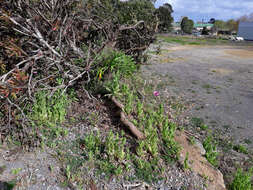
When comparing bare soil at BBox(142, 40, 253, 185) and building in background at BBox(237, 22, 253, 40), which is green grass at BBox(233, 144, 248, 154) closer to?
bare soil at BBox(142, 40, 253, 185)

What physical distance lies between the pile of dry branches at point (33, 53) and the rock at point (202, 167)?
184cm

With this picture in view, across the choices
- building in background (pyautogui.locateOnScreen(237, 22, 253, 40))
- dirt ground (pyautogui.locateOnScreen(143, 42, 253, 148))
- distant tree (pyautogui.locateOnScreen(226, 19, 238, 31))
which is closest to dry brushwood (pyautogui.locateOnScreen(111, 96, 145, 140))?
dirt ground (pyautogui.locateOnScreen(143, 42, 253, 148))

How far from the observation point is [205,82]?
22.2 ft

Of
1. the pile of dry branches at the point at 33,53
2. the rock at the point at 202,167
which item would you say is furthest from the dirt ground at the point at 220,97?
the pile of dry branches at the point at 33,53

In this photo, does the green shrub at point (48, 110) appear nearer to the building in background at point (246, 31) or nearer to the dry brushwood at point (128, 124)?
the dry brushwood at point (128, 124)

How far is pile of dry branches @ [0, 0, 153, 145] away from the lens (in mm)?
2721

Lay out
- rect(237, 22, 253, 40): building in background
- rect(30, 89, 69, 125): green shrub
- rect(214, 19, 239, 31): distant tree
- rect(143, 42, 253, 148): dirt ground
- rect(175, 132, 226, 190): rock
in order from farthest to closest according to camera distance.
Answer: rect(214, 19, 239, 31): distant tree < rect(237, 22, 253, 40): building in background < rect(143, 42, 253, 148): dirt ground < rect(30, 89, 69, 125): green shrub < rect(175, 132, 226, 190): rock

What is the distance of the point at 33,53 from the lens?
344cm

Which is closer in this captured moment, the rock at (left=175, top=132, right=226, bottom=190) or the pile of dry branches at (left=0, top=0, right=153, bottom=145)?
the rock at (left=175, top=132, right=226, bottom=190)

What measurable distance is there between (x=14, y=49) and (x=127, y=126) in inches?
74.2

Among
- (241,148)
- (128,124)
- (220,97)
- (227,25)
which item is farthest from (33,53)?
(227,25)

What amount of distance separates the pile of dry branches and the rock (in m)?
1.84

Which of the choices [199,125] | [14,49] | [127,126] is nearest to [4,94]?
[14,49]

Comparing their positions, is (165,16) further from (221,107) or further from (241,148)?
(241,148)
